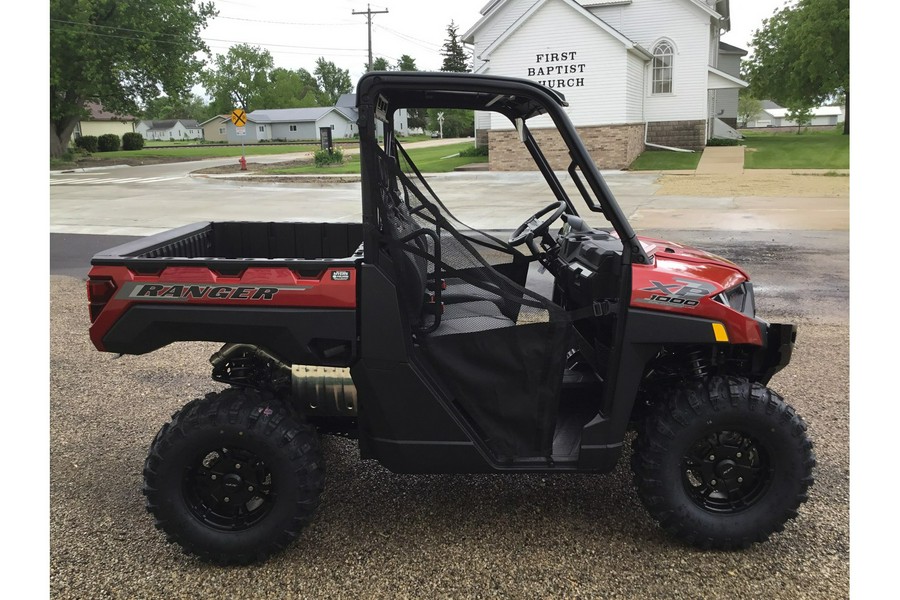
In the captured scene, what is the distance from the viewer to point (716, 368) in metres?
3.30

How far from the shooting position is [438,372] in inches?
120

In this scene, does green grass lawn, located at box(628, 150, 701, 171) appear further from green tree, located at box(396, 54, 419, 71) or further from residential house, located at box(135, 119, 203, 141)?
residential house, located at box(135, 119, 203, 141)

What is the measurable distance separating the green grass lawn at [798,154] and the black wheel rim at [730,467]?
24099mm

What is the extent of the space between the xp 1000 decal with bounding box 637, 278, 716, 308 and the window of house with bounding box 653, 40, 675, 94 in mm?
28919

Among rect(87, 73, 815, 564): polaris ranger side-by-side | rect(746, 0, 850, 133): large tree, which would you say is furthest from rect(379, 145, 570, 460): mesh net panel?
rect(746, 0, 850, 133): large tree

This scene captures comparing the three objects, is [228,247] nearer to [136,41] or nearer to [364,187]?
[364,187]

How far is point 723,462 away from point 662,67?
29.3 m

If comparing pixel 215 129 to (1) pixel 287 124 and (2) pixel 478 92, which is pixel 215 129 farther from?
(2) pixel 478 92

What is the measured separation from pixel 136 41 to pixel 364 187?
36.7 m

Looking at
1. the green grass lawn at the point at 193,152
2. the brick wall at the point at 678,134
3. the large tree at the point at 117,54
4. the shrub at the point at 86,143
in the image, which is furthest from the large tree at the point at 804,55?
the shrub at the point at 86,143

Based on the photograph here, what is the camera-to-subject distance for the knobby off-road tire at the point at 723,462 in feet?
9.86

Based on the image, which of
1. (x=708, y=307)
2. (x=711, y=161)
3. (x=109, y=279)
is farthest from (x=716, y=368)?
(x=711, y=161)

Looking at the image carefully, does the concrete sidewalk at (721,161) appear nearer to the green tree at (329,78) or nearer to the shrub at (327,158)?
the shrub at (327,158)

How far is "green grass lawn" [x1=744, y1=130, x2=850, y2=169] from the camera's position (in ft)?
82.4
